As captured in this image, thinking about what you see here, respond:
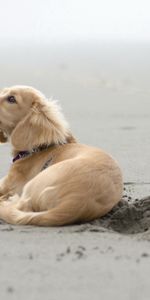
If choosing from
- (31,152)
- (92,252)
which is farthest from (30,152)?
(92,252)

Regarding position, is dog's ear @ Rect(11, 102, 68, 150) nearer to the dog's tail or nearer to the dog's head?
the dog's head

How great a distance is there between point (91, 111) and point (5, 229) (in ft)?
24.2

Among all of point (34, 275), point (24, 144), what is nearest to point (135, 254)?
point (34, 275)

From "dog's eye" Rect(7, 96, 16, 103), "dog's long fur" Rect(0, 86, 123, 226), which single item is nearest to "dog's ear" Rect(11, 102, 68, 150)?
"dog's long fur" Rect(0, 86, 123, 226)

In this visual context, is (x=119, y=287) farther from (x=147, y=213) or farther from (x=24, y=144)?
(x=24, y=144)

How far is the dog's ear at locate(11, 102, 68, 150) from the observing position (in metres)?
6.21

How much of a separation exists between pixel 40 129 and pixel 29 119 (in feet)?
0.53

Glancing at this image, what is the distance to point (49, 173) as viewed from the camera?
18.8ft

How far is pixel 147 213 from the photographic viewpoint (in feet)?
19.2

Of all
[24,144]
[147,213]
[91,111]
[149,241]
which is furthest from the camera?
[91,111]

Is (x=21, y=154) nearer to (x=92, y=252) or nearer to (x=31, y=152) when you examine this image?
(x=31, y=152)

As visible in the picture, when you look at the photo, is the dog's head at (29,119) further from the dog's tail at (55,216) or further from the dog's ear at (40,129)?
the dog's tail at (55,216)

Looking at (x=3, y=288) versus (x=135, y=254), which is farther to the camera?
(x=135, y=254)

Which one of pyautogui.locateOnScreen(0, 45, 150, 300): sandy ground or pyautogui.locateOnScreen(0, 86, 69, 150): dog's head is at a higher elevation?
pyautogui.locateOnScreen(0, 86, 69, 150): dog's head
